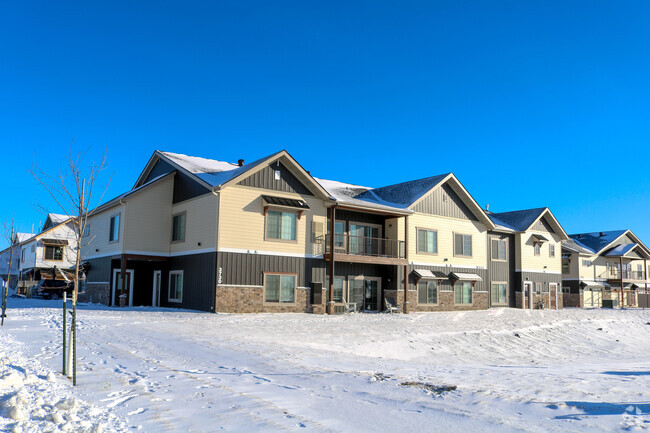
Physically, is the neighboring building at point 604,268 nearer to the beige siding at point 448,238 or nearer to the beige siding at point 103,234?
the beige siding at point 448,238

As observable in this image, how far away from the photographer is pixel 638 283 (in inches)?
2259

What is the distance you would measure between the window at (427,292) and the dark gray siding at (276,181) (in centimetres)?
952

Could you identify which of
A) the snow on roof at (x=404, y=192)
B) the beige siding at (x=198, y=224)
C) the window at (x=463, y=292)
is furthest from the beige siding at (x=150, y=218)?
the window at (x=463, y=292)

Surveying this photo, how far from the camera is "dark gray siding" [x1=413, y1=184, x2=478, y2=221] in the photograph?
3200 centimetres

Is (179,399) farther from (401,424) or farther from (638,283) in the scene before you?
(638,283)

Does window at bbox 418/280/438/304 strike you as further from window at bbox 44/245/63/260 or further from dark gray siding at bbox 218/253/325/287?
window at bbox 44/245/63/260

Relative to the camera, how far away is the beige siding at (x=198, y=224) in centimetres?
2434

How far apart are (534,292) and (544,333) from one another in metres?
15.0

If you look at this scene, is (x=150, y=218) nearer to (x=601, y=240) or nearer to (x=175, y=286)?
(x=175, y=286)

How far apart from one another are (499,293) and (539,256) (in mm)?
5321

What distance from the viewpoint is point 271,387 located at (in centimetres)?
859

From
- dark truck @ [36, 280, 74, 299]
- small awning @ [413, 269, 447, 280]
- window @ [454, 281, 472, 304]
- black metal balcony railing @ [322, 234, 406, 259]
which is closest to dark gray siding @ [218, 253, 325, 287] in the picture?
black metal balcony railing @ [322, 234, 406, 259]

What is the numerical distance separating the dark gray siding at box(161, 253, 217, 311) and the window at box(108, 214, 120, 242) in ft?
10.2

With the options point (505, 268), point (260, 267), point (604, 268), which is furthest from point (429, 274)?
point (604, 268)
